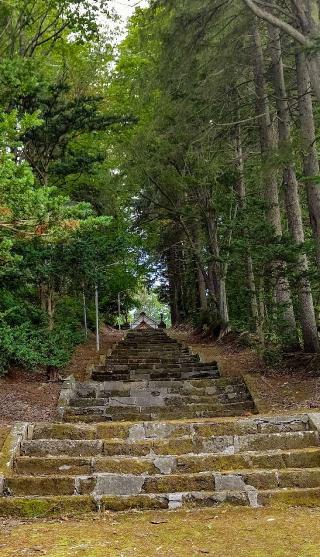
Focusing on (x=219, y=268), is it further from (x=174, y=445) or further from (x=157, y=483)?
(x=157, y=483)

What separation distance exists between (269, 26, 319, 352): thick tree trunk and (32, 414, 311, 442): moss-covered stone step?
3840 mm

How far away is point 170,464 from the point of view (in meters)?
4.95

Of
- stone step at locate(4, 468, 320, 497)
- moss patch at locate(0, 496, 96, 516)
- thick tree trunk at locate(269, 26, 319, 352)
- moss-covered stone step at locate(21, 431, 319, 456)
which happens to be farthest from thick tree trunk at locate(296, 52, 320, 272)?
moss patch at locate(0, 496, 96, 516)

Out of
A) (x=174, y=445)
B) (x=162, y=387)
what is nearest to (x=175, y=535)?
(x=174, y=445)

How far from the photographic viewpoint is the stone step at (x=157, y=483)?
456 centimetres

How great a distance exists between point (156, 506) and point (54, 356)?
18.3 ft

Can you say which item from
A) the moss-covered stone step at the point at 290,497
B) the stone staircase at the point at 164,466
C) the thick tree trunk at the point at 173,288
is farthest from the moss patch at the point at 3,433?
the thick tree trunk at the point at 173,288

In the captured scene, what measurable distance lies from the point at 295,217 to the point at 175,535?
7990 millimetres

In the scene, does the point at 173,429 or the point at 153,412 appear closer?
the point at 173,429

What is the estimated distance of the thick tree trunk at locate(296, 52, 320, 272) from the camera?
350 inches

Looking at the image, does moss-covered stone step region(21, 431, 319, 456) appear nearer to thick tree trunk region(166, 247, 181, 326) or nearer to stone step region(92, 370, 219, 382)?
stone step region(92, 370, 219, 382)

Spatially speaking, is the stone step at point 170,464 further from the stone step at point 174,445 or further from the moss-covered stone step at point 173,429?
the moss-covered stone step at point 173,429

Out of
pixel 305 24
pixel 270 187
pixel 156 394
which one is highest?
pixel 305 24

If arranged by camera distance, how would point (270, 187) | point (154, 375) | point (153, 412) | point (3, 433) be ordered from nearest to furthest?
point (3, 433), point (153, 412), point (154, 375), point (270, 187)
